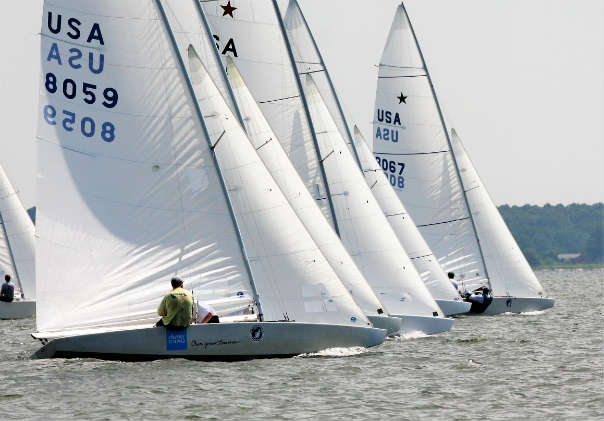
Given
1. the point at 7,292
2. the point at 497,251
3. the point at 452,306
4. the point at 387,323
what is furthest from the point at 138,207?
the point at 7,292

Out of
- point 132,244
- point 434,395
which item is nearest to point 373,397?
point 434,395

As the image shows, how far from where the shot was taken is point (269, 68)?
880 inches

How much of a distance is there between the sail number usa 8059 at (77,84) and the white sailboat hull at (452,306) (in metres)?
11.6

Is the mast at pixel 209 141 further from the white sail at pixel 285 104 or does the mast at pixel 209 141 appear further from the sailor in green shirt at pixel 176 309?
the white sail at pixel 285 104

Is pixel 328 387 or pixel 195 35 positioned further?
pixel 195 35

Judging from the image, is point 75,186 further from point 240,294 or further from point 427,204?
point 427,204

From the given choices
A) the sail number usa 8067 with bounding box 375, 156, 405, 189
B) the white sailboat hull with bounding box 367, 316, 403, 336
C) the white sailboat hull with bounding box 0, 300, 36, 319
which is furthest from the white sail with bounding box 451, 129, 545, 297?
the white sailboat hull with bounding box 0, 300, 36, 319

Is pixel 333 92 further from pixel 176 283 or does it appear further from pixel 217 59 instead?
pixel 176 283

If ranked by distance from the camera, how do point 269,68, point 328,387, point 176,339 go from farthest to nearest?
point 269,68 < point 176,339 < point 328,387

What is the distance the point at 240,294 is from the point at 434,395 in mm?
3708

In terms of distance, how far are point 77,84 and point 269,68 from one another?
6118 mm

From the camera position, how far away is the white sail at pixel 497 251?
31047mm

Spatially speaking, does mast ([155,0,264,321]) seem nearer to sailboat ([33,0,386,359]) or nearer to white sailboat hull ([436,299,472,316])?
sailboat ([33,0,386,359])

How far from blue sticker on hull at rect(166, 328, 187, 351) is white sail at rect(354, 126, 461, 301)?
10.5 metres
